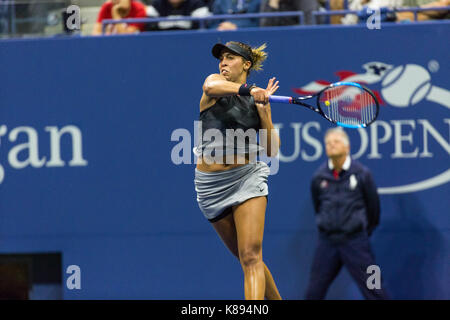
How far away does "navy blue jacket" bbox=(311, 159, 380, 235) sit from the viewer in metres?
6.79

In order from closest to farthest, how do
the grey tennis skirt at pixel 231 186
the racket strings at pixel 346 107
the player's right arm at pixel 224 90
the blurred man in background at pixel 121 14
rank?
the player's right arm at pixel 224 90 < the grey tennis skirt at pixel 231 186 < the racket strings at pixel 346 107 < the blurred man in background at pixel 121 14

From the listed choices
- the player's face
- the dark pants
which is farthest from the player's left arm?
the dark pants

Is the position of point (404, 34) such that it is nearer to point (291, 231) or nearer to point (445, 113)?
point (445, 113)

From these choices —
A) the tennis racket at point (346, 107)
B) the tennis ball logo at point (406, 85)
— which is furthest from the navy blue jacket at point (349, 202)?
the tennis racket at point (346, 107)

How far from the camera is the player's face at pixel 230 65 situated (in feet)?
15.3

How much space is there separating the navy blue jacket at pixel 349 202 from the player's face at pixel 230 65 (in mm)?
2365

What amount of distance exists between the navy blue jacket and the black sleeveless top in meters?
2.27

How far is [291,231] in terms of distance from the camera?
711 centimetres

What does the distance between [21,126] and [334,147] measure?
8.62 feet

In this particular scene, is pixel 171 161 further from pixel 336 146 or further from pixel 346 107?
pixel 346 107

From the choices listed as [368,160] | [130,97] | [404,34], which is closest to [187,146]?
[130,97]

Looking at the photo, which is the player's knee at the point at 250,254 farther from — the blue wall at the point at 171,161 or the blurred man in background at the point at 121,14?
the blurred man in background at the point at 121,14

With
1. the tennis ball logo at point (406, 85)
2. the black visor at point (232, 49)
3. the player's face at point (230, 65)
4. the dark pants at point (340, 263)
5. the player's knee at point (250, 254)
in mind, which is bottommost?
the player's knee at point (250, 254)

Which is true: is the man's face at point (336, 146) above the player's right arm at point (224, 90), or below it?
above
